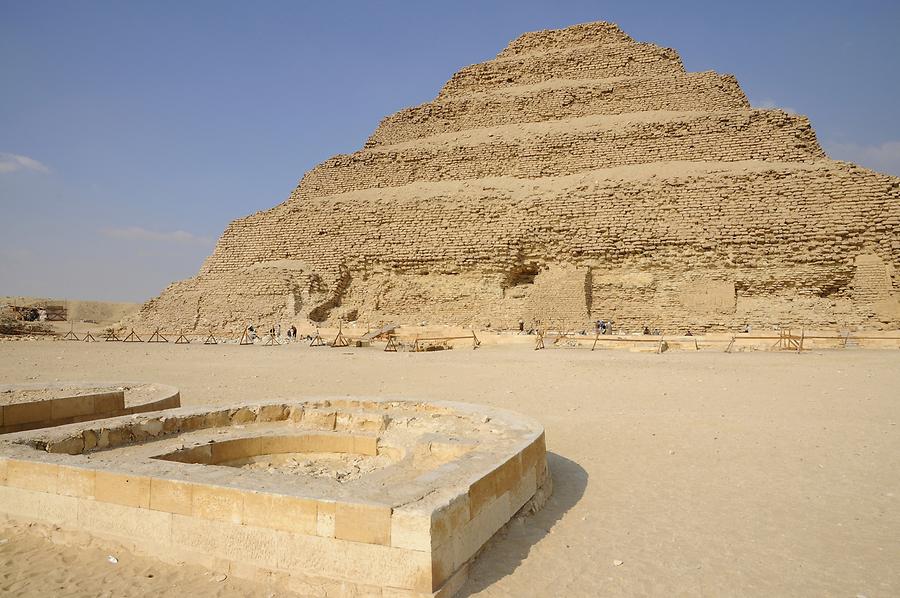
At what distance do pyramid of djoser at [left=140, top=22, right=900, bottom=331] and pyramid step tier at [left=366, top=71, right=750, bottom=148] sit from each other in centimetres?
11

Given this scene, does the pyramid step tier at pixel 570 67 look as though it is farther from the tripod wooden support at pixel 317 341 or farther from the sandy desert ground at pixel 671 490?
the sandy desert ground at pixel 671 490

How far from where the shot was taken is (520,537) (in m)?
3.75

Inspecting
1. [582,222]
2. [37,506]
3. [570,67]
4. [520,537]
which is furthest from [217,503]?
[570,67]

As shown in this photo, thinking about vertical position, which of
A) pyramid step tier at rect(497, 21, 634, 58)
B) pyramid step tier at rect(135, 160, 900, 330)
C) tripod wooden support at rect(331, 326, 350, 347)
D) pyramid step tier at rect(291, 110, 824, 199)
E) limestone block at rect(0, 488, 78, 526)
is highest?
pyramid step tier at rect(497, 21, 634, 58)

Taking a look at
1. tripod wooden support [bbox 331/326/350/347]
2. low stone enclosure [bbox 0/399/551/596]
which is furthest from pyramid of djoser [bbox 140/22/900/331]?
low stone enclosure [bbox 0/399/551/596]

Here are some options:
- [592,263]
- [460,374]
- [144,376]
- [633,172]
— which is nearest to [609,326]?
[592,263]

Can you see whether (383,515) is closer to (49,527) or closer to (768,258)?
(49,527)

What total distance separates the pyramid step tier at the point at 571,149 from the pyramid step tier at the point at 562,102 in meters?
1.11

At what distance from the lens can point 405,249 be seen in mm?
26938

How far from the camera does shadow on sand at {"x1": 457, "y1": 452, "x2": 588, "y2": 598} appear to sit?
3186mm

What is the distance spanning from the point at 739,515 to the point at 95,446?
5.08 metres

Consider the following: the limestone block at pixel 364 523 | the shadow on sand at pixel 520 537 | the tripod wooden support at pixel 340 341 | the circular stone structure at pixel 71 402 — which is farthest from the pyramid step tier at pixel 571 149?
the limestone block at pixel 364 523

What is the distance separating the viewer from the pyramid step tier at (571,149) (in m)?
25.6

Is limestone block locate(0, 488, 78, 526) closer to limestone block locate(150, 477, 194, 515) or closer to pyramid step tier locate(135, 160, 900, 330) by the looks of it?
limestone block locate(150, 477, 194, 515)
